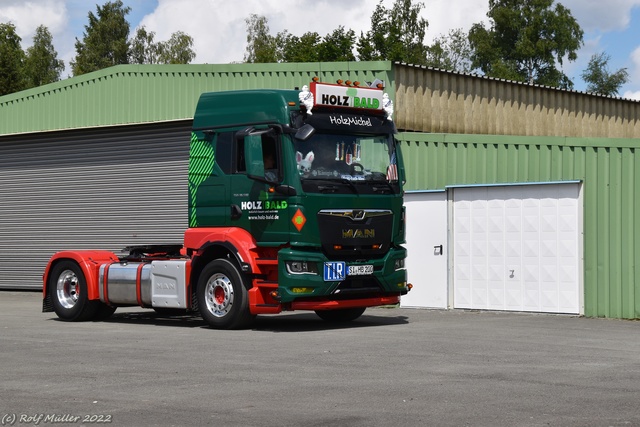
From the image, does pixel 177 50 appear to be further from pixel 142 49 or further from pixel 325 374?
pixel 325 374

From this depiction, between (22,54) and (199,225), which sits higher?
(22,54)

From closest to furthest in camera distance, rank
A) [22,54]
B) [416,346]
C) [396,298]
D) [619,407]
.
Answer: [619,407], [416,346], [396,298], [22,54]

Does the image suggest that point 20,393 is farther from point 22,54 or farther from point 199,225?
point 22,54

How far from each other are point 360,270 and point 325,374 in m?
5.11

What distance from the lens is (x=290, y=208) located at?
15.1m

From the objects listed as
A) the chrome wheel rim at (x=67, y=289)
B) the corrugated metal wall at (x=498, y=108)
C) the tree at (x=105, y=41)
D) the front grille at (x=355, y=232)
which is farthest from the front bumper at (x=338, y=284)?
the tree at (x=105, y=41)

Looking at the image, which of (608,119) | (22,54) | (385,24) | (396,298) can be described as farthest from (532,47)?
(396,298)

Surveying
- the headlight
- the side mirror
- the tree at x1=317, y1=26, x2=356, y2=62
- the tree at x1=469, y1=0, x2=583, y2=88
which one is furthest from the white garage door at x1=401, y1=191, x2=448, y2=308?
the tree at x1=469, y1=0, x2=583, y2=88

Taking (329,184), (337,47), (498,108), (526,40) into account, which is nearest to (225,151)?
(329,184)

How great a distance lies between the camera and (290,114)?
1527 cm

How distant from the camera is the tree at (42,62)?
9288 centimetres

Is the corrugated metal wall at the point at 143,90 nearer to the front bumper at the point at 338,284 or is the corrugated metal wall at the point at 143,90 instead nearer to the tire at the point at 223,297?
the front bumper at the point at 338,284

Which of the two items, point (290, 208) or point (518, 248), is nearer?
point (290, 208)

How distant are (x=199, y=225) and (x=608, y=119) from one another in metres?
18.3
